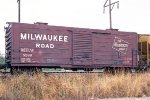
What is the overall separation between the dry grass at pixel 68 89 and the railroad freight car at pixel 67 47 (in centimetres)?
712

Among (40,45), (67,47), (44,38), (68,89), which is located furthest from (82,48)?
(68,89)

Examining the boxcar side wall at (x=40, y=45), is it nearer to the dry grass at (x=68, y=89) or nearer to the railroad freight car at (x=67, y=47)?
the railroad freight car at (x=67, y=47)

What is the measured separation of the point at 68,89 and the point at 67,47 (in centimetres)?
1006

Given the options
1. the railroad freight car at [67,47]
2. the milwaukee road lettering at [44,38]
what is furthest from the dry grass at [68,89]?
the milwaukee road lettering at [44,38]

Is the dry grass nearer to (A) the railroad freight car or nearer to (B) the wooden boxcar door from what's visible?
(A) the railroad freight car

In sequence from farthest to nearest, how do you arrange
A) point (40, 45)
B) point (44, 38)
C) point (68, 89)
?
point (44, 38)
point (40, 45)
point (68, 89)

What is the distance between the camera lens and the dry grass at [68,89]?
1033 cm

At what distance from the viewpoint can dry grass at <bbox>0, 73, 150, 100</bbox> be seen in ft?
33.9

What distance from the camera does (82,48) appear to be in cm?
2156

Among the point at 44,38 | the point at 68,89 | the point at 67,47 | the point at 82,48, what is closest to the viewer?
the point at 68,89

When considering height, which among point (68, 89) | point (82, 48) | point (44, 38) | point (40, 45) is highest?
point (44, 38)

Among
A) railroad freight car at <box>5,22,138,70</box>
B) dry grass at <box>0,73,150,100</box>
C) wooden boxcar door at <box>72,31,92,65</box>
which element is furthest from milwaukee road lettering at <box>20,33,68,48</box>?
dry grass at <box>0,73,150,100</box>

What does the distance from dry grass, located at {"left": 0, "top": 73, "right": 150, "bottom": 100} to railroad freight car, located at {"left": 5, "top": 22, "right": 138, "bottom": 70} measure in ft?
23.4

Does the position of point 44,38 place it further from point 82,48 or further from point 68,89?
point 68,89
